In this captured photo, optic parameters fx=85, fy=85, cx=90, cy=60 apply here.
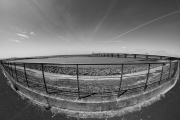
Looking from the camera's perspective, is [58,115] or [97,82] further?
[97,82]

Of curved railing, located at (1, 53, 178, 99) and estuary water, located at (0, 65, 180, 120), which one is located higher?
curved railing, located at (1, 53, 178, 99)

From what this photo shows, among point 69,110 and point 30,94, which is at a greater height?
point 30,94

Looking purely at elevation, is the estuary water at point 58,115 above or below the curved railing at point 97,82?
below

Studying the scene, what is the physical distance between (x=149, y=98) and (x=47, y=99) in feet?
17.8

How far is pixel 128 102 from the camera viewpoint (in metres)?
4.09

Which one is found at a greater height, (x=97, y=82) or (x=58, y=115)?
(x=97, y=82)

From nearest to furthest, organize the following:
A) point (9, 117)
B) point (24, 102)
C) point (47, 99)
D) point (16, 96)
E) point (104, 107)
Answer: point (9, 117), point (104, 107), point (47, 99), point (24, 102), point (16, 96)

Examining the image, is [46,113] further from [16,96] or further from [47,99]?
[16,96]

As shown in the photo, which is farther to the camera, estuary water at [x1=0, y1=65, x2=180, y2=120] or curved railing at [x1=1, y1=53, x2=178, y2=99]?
curved railing at [x1=1, y1=53, x2=178, y2=99]

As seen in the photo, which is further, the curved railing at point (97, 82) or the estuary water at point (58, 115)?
the curved railing at point (97, 82)

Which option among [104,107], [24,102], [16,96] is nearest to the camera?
[104,107]

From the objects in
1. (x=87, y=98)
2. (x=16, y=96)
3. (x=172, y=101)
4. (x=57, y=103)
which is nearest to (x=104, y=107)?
(x=87, y=98)

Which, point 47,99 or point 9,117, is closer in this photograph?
point 9,117

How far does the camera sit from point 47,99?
4.24 meters
